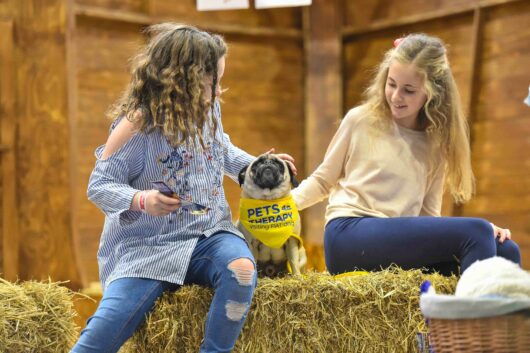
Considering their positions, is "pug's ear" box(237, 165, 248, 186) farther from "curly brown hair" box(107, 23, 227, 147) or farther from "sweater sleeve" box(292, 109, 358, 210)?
"sweater sleeve" box(292, 109, 358, 210)

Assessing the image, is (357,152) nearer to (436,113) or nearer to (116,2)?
(436,113)

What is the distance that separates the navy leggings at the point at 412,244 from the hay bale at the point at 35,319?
3.71 ft

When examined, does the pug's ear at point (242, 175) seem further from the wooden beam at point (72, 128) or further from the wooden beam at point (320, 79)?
the wooden beam at point (320, 79)

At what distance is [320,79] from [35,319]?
3872 millimetres

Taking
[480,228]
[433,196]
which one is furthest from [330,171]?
[480,228]

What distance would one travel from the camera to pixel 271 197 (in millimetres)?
2973

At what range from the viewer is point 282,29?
20.6 feet

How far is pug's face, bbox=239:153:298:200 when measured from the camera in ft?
9.59

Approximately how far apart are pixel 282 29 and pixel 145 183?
381 centimetres

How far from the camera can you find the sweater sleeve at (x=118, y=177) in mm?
2586

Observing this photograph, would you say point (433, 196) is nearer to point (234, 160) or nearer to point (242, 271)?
point (234, 160)

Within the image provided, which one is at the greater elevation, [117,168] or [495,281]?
[117,168]

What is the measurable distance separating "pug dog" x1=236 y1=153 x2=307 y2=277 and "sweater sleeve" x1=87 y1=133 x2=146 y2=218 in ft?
1.52

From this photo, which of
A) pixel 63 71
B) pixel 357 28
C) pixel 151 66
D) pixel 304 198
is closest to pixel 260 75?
pixel 357 28
